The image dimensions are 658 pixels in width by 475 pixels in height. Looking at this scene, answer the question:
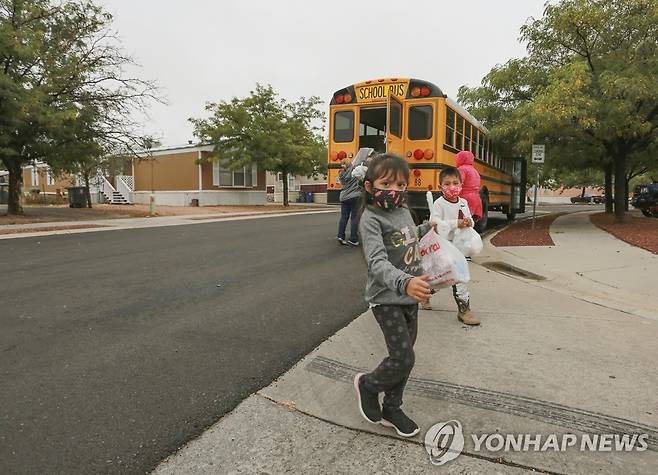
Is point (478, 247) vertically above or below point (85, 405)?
above

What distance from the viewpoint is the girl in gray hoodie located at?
239 centimetres

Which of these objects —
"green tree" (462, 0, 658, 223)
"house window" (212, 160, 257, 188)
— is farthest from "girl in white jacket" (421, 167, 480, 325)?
"house window" (212, 160, 257, 188)

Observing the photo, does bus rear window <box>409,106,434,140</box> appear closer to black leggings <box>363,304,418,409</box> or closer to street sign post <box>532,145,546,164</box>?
street sign post <box>532,145,546,164</box>

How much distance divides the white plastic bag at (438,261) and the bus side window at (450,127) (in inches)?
325

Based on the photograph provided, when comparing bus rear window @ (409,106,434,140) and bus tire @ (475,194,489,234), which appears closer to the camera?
bus rear window @ (409,106,434,140)

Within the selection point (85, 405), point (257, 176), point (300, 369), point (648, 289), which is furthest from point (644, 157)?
point (257, 176)

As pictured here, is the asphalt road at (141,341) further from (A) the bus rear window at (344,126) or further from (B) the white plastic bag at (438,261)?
(A) the bus rear window at (344,126)

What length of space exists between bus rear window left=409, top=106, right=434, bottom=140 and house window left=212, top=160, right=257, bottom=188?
21172mm

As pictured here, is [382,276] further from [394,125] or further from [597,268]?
[394,125]

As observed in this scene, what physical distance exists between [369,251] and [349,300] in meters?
2.92

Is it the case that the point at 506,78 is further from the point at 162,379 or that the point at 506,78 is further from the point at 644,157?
the point at 162,379

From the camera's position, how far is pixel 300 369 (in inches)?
129

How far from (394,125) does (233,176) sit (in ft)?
75.7

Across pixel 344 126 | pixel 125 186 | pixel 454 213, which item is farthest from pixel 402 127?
pixel 125 186
